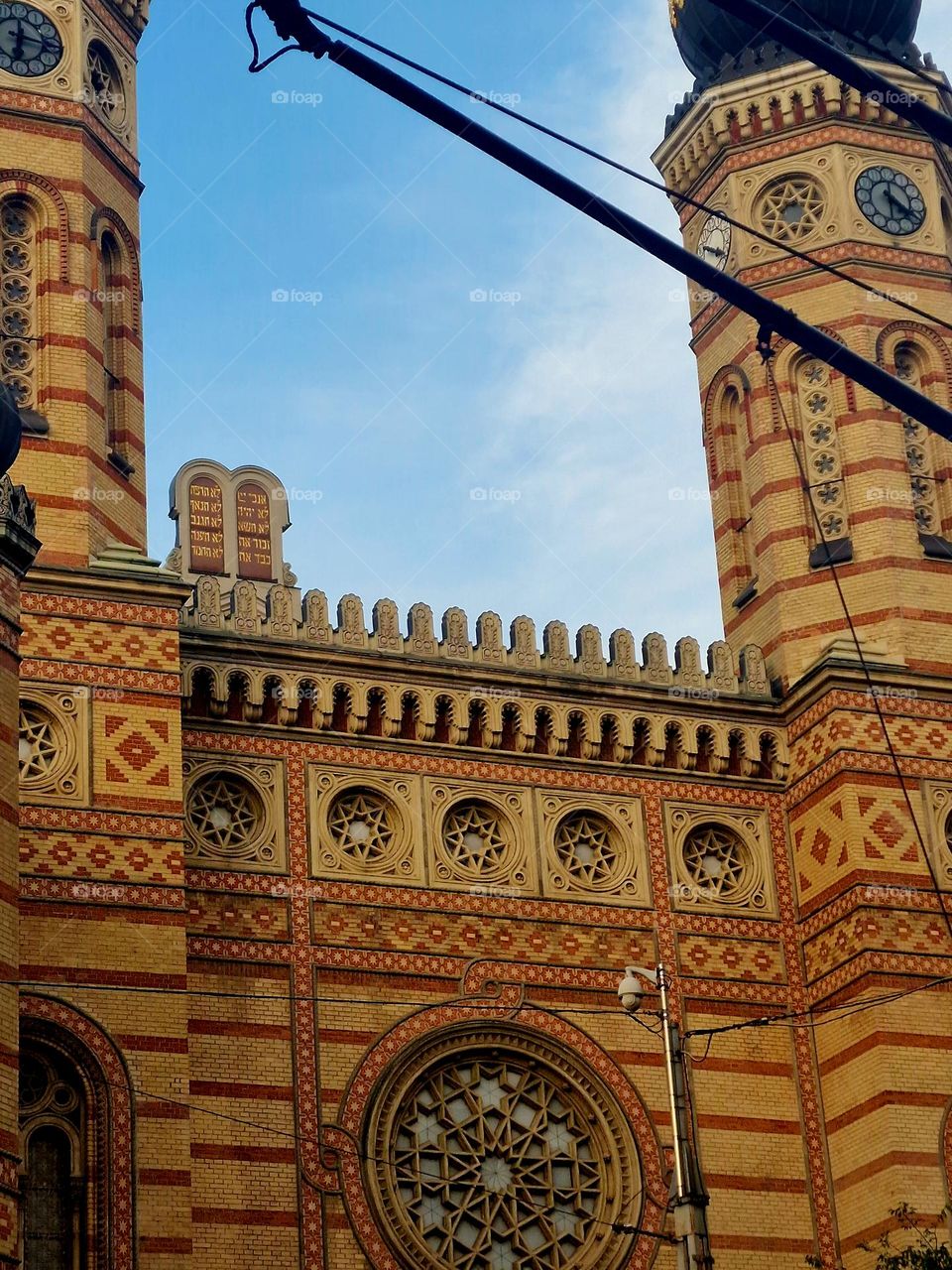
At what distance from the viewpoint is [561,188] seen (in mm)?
10727

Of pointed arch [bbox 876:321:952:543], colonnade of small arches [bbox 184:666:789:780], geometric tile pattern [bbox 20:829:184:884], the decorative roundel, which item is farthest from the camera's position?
pointed arch [bbox 876:321:952:543]

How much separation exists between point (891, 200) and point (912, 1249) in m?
12.4

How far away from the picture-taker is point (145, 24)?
25.1 metres

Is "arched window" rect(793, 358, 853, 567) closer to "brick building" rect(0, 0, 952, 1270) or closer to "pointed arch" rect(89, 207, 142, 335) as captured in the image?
"brick building" rect(0, 0, 952, 1270)

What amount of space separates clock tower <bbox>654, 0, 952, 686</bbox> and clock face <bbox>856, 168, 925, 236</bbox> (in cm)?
2

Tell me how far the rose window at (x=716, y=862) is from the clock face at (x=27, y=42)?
32.3 feet

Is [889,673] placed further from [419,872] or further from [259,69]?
[259,69]

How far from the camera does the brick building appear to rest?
66.0 ft

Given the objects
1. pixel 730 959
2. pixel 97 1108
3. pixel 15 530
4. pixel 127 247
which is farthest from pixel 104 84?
pixel 730 959

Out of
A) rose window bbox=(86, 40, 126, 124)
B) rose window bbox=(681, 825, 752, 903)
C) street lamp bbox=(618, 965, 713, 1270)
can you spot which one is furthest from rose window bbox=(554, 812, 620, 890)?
rose window bbox=(86, 40, 126, 124)

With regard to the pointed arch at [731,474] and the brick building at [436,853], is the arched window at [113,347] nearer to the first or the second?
the brick building at [436,853]

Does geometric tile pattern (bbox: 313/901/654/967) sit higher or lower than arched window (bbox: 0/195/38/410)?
lower

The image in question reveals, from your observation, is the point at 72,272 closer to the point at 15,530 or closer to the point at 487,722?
the point at 487,722

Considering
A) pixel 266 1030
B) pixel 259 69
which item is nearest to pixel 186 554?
pixel 266 1030
